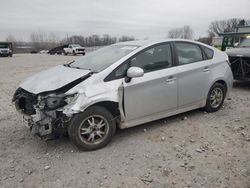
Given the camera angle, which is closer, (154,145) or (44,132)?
(44,132)

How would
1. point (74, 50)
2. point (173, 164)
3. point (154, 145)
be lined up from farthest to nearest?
1. point (74, 50)
2. point (154, 145)
3. point (173, 164)

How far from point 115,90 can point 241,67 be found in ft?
17.4

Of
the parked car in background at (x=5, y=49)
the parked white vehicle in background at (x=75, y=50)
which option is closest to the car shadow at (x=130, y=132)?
the parked white vehicle in background at (x=75, y=50)

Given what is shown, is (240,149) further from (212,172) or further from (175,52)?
(175,52)

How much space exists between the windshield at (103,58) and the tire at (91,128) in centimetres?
75

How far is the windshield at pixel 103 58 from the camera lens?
4.36 m

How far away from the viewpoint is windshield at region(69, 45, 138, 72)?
4.36 m

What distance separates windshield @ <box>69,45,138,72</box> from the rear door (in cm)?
99

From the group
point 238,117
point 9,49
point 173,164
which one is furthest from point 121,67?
point 9,49

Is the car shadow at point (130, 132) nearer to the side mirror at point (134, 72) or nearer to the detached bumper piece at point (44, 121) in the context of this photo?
the detached bumper piece at point (44, 121)

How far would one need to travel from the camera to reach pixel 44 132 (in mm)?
3729

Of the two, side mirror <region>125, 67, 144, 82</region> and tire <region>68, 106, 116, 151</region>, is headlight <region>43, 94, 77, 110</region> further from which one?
side mirror <region>125, 67, 144, 82</region>

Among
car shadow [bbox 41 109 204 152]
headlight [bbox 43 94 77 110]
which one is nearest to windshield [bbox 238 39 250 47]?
car shadow [bbox 41 109 204 152]

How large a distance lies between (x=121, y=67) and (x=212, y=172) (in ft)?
6.54
